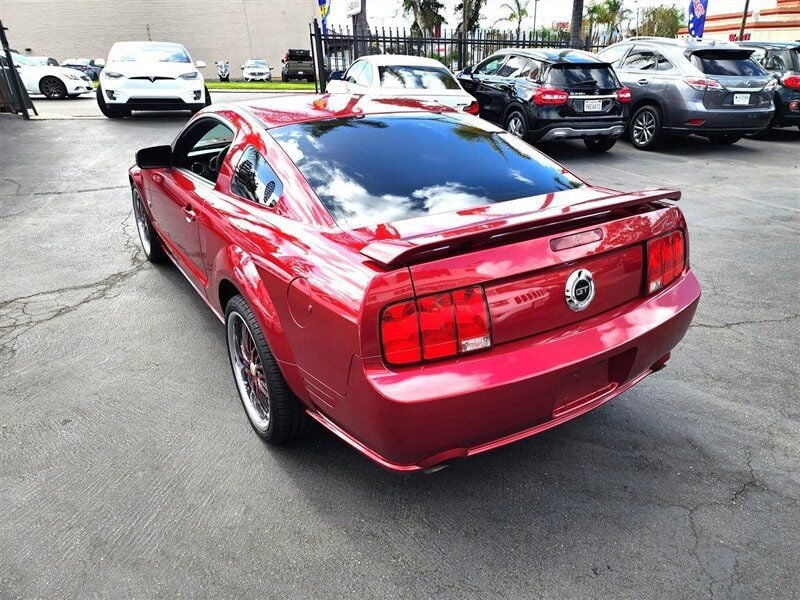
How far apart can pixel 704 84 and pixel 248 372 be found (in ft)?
30.1

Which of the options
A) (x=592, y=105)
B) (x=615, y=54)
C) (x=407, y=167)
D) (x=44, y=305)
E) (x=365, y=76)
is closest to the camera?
(x=407, y=167)

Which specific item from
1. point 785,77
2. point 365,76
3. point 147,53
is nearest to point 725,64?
point 785,77

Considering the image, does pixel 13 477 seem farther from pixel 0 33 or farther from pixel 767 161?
pixel 0 33

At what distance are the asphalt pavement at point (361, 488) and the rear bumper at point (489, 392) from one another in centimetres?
40

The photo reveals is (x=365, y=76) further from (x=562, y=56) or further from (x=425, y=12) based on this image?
(x=425, y=12)

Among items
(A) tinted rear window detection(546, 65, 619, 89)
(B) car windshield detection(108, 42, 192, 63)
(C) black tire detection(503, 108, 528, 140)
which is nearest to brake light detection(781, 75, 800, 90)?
(A) tinted rear window detection(546, 65, 619, 89)

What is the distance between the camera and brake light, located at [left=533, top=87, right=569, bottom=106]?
8.52 meters

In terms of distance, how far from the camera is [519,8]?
45281 mm

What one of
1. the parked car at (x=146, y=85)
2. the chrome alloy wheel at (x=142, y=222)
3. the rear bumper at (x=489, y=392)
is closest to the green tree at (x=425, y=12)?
the parked car at (x=146, y=85)

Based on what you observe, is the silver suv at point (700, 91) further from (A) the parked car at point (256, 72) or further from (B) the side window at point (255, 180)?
(A) the parked car at point (256, 72)

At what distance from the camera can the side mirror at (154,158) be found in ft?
12.0

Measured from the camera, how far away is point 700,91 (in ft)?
29.6

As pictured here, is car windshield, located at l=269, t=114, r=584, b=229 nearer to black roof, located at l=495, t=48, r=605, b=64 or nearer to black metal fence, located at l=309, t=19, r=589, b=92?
black roof, located at l=495, t=48, r=605, b=64

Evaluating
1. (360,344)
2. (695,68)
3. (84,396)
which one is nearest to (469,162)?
(360,344)
